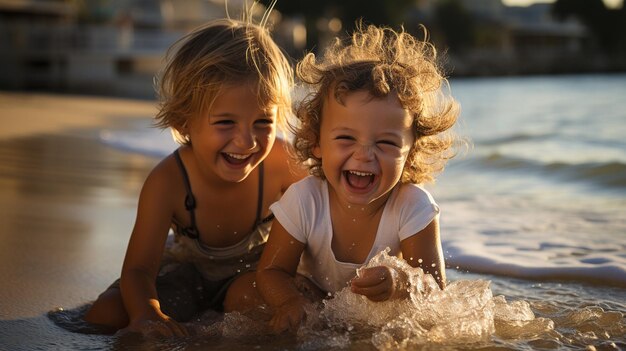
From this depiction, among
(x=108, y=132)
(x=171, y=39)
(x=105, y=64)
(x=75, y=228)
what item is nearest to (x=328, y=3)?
(x=171, y=39)

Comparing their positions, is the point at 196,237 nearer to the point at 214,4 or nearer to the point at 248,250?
the point at 248,250

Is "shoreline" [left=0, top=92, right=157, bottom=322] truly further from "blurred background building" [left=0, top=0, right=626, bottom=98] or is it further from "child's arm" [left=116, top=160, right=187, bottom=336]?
"blurred background building" [left=0, top=0, right=626, bottom=98]

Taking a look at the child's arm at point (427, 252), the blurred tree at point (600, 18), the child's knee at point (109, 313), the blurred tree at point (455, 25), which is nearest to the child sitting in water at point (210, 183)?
the child's knee at point (109, 313)

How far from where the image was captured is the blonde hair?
10.1ft

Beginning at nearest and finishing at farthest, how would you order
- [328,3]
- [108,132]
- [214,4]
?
[108,132] < [214,4] < [328,3]

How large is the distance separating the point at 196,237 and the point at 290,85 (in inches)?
28.9

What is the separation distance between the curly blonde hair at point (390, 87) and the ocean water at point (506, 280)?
1.68 ft

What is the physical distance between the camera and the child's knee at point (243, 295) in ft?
9.86

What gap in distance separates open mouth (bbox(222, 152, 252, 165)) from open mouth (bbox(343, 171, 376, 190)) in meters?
0.45

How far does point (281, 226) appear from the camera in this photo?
2.98m

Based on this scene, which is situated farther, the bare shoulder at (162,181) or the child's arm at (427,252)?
the bare shoulder at (162,181)

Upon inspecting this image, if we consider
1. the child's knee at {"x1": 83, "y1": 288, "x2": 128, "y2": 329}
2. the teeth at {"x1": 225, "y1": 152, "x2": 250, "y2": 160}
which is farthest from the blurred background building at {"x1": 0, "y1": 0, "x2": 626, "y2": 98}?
the child's knee at {"x1": 83, "y1": 288, "x2": 128, "y2": 329}

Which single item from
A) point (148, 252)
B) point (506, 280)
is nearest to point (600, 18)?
point (506, 280)

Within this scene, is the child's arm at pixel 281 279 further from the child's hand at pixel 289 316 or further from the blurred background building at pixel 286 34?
the blurred background building at pixel 286 34
